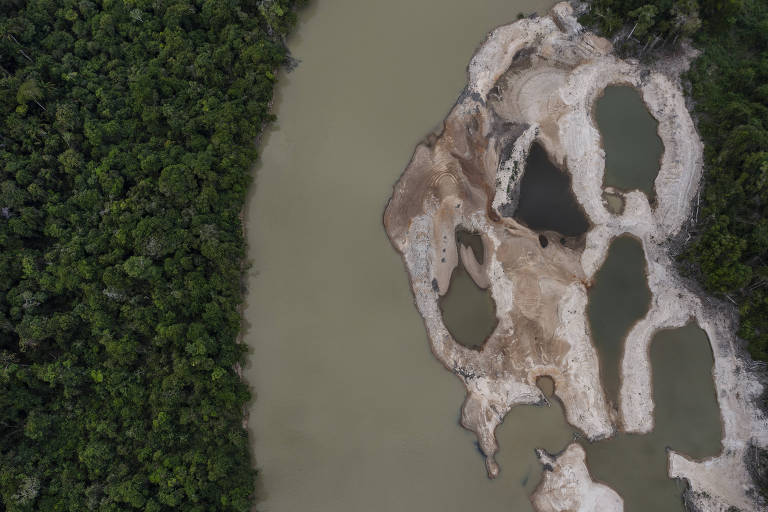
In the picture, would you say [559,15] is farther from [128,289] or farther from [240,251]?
[128,289]

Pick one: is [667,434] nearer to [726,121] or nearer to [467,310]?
[467,310]

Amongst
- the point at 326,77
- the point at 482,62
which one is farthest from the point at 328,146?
the point at 482,62

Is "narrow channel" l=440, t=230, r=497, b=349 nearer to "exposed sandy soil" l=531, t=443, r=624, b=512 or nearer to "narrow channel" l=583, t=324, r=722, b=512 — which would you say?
"exposed sandy soil" l=531, t=443, r=624, b=512

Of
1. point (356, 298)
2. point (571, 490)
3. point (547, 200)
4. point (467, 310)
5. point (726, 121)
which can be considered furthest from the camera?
point (547, 200)

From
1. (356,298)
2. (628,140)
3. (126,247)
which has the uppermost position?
(628,140)

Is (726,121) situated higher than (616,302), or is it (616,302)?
(726,121)

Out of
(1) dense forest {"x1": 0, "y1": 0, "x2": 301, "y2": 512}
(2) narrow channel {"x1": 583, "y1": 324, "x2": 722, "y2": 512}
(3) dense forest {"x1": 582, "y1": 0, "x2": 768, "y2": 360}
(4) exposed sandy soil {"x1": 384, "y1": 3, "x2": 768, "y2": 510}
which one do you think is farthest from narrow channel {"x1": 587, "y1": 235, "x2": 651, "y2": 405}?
(1) dense forest {"x1": 0, "y1": 0, "x2": 301, "y2": 512}

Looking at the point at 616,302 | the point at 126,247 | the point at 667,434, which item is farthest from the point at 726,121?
the point at 126,247
